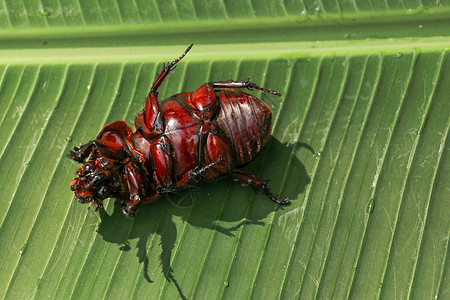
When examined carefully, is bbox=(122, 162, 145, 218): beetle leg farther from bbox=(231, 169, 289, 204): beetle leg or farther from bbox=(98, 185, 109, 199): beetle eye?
bbox=(231, 169, 289, 204): beetle leg

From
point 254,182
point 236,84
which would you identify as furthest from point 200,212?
point 236,84

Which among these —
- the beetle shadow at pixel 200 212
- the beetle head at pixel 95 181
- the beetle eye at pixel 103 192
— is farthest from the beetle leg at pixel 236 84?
the beetle eye at pixel 103 192

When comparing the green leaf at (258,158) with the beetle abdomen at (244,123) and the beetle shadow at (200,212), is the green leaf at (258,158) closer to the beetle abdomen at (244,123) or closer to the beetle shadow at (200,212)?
the beetle shadow at (200,212)

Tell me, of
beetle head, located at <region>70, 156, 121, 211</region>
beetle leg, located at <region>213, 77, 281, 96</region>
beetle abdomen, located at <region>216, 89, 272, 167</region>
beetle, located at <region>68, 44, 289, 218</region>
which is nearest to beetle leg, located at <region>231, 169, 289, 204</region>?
beetle, located at <region>68, 44, 289, 218</region>

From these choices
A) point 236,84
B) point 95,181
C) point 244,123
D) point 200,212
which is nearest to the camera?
point 95,181

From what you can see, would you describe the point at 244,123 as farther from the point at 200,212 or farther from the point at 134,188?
the point at 134,188

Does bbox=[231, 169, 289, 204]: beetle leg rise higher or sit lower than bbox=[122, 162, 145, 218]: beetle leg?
higher
